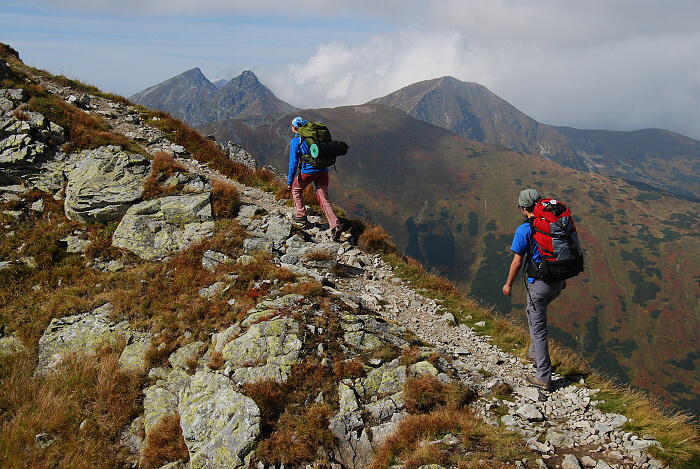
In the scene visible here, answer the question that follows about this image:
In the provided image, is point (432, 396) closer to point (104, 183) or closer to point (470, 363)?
point (470, 363)

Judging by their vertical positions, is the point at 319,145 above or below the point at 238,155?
below

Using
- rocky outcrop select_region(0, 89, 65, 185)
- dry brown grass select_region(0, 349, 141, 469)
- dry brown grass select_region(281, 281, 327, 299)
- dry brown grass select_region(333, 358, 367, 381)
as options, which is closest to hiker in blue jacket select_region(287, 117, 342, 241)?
dry brown grass select_region(281, 281, 327, 299)

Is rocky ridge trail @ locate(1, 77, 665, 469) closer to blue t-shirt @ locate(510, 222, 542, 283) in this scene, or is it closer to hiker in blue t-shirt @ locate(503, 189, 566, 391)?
hiker in blue t-shirt @ locate(503, 189, 566, 391)

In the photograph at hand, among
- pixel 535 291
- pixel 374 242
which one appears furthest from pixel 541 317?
pixel 374 242

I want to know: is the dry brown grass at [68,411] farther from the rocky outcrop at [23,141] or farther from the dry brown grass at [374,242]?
the rocky outcrop at [23,141]

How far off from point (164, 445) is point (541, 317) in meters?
7.97

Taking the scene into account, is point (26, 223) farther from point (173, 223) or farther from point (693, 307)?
point (693, 307)

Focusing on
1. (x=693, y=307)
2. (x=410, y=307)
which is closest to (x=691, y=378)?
(x=693, y=307)

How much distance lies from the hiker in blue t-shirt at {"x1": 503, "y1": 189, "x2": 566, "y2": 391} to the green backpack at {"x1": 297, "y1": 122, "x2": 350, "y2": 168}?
6.81 metres

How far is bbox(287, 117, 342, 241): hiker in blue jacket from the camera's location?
43.9 ft

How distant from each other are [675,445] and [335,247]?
34.0ft

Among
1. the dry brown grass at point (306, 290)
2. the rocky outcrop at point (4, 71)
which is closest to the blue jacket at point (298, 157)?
the dry brown grass at point (306, 290)

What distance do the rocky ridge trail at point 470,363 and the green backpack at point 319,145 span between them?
279 centimetres

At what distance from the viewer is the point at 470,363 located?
30.2ft
